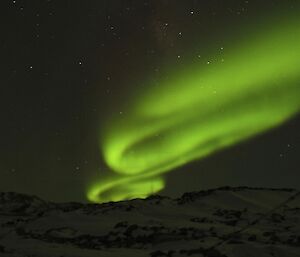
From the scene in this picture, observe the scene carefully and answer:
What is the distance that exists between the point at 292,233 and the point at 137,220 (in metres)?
11.1

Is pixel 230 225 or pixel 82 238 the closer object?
pixel 82 238

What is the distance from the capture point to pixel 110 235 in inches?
1391

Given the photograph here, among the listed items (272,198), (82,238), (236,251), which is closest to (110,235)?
(82,238)

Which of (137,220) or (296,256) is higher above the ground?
(137,220)

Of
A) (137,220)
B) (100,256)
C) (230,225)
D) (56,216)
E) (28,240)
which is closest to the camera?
(100,256)

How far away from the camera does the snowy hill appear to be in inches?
1095

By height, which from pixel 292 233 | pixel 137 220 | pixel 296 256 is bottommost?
pixel 296 256

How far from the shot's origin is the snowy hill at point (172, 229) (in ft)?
91.2

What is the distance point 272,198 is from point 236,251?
25.8m

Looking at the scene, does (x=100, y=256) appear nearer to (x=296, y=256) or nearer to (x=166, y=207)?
(x=296, y=256)

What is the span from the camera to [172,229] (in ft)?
118

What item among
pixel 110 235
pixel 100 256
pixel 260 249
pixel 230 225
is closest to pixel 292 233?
pixel 230 225

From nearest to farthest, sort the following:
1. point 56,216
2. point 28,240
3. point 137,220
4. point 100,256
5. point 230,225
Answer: point 100,256 < point 28,240 < point 230,225 < point 137,220 < point 56,216

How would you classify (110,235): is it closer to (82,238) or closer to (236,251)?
(82,238)
